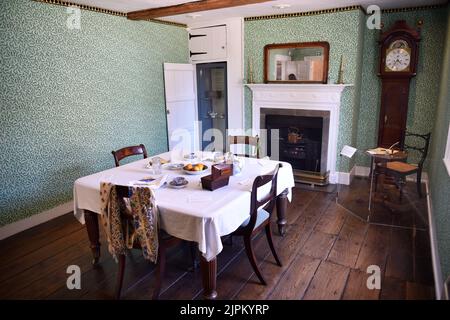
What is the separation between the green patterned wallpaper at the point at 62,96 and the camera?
313 cm

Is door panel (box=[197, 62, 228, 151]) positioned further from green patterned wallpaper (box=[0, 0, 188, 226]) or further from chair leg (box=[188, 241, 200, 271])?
chair leg (box=[188, 241, 200, 271])

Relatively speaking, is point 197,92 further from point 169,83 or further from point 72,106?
point 72,106

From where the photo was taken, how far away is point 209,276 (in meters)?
2.08

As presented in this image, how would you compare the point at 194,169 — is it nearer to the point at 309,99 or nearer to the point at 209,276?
the point at 209,276

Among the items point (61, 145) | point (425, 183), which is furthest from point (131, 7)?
point (425, 183)

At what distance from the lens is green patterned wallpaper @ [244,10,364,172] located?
413cm

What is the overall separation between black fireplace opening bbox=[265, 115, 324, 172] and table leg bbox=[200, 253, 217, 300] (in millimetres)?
2941

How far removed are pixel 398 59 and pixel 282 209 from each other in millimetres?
2759

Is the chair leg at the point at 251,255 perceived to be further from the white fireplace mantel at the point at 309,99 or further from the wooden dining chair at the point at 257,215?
the white fireplace mantel at the point at 309,99

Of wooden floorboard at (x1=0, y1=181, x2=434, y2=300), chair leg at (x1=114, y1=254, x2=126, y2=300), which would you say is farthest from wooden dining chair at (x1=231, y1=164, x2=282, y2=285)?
chair leg at (x1=114, y1=254, x2=126, y2=300)

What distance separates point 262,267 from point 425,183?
122 inches

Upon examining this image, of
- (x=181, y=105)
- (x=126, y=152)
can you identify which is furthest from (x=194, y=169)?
(x=181, y=105)

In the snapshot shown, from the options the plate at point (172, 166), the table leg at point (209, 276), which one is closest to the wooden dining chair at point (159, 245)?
the table leg at point (209, 276)

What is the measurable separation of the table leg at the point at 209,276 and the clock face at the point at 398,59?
370cm
